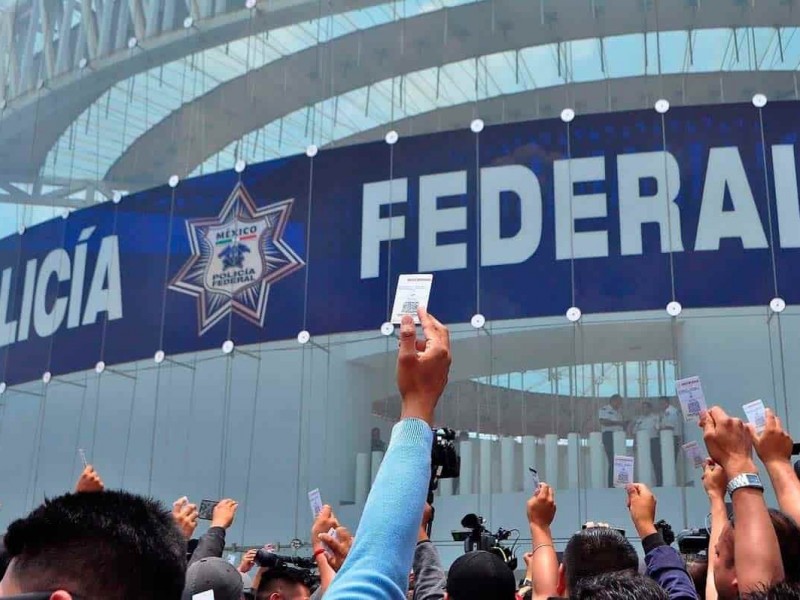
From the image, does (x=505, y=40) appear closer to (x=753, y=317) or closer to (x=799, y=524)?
(x=753, y=317)

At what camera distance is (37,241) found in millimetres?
12539

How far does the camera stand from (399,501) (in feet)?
3.64

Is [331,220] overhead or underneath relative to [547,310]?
overhead

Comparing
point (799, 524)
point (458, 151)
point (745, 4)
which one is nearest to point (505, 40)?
point (458, 151)

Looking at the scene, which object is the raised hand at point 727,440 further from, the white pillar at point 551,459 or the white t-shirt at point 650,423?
the white pillar at point 551,459

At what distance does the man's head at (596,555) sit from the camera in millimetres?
2242

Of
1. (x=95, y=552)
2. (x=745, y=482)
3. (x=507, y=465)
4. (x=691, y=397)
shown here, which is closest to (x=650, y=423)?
(x=507, y=465)

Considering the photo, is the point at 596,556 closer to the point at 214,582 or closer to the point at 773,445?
the point at 773,445

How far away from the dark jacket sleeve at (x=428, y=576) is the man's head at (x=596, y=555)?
0.30m

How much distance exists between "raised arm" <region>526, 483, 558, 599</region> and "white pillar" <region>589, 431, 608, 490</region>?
6311 millimetres

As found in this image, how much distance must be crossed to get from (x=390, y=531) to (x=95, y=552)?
1.02ft

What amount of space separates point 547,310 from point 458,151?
6.32 feet

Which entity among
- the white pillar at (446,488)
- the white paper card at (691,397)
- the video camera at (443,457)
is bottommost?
the video camera at (443,457)

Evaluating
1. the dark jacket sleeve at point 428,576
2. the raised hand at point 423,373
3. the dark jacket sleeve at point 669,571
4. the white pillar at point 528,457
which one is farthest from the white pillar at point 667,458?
the raised hand at point 423,373
